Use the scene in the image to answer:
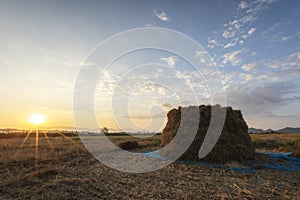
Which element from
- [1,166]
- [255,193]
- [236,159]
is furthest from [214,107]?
[1,166]

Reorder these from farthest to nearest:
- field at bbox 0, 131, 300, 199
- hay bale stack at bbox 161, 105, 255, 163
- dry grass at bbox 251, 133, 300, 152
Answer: dry grass at bbox 251, 133, 300, 152
hay bale stack at bbox 161, 105, 255, 163
field at bbox 0, 131, 300, 199

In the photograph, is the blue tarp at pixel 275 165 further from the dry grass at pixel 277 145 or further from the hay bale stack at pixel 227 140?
the dry grass at pixel 277 145

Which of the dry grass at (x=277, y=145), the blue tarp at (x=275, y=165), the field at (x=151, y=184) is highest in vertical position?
the dry grass at (x=277, y=145)

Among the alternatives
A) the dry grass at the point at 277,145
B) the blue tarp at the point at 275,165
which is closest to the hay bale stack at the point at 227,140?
the blue tarp at the point at 275,165

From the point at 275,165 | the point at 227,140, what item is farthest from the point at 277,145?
the point at 227,140

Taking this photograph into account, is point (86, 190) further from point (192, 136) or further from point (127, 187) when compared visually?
point (192, 136)

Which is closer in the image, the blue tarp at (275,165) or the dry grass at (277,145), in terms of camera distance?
the blue tarp at (275,165)

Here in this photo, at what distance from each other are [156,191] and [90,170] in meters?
3.34

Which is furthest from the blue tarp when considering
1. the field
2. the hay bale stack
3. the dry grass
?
the dry grass

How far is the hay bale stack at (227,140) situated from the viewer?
9.27 m

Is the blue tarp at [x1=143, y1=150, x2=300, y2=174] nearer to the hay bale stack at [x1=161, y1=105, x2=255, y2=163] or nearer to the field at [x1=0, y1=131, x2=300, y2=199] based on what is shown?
the field at [x1=0, y1=131, x2=300, y2=199]

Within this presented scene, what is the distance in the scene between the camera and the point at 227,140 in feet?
31.3

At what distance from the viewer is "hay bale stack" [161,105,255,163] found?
927 centimetres

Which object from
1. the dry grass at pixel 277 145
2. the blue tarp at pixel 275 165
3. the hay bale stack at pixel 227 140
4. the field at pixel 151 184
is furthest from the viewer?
the dry grass at pixel 277 145
